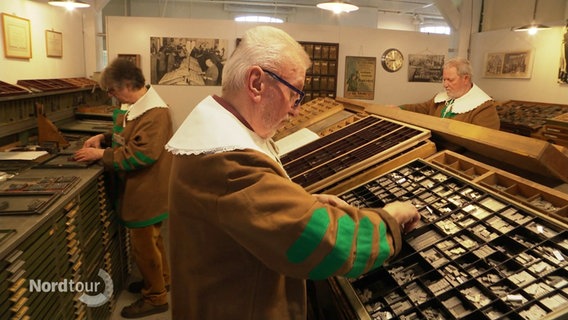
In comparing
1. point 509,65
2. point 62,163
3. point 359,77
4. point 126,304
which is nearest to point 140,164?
point 62,163

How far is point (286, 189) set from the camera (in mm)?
995

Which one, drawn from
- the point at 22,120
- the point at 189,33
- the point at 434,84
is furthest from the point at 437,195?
the point at 434,84

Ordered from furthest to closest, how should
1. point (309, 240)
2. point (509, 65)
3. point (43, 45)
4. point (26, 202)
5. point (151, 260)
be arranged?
point (509, 65) → point (43, 45) → point (151, 260) → point (26, 202) → point (309, 240)

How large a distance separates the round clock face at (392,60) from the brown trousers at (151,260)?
15.3 ft

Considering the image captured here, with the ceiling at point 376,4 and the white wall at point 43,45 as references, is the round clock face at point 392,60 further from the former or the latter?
the white wall at point 43,45

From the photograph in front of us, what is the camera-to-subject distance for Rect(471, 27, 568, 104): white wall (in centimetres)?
608

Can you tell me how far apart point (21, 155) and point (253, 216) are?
263 cm

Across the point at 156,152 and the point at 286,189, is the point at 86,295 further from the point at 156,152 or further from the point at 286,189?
the point at 286,189

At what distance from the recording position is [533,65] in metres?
6.43

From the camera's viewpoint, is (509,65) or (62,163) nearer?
(62,163)

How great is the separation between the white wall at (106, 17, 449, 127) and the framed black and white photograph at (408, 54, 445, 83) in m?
0.07

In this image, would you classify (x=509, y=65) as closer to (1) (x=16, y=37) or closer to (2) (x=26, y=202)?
(1) (x=16, y=37)

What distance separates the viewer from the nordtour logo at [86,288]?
1875 mm

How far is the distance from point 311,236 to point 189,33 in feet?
17.7
